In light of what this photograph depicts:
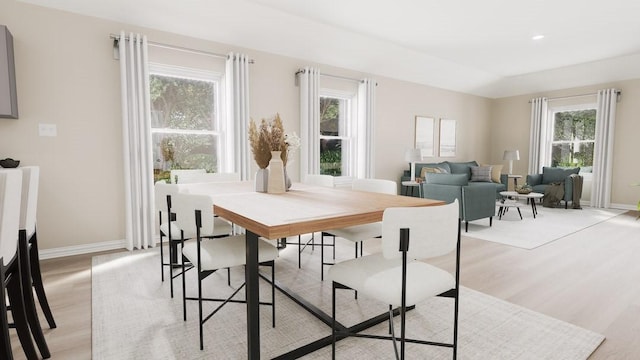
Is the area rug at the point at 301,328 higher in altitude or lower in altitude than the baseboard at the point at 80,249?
lower

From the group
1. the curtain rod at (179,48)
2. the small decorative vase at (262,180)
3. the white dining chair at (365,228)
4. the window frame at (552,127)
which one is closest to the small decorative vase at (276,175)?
the small decorative vase at (262,180)

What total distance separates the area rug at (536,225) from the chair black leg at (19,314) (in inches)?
174

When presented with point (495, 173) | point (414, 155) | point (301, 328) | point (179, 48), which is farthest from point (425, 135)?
point (301, 328)

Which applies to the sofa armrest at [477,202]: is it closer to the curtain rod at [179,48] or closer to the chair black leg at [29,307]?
the curtain rod at [179,48]

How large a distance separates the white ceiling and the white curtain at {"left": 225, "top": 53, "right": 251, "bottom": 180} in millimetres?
352

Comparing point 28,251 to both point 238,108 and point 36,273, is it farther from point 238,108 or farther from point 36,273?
point 238,108

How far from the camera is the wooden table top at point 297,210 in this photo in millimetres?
1434

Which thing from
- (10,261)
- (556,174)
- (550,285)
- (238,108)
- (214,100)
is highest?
(214,100)

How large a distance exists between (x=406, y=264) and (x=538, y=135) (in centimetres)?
793

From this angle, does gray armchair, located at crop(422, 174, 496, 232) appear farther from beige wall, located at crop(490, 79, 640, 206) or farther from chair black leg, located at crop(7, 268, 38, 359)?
chair black leg, located at crop(7, 268, 38, 359)

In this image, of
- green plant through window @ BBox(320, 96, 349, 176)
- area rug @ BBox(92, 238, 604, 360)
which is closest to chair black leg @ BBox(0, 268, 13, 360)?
area rug @ BBox(92, 238, 604, 360)

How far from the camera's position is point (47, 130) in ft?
11.2

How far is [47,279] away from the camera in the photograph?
290 centimetres

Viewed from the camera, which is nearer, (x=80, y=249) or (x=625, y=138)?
(x=80, y=249)
